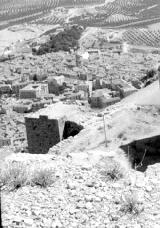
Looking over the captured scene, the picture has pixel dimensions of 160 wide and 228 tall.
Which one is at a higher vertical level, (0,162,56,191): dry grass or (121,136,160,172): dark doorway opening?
(0,162,56,191): dry grass

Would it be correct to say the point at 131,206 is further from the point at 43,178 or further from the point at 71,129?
the point at 71,129

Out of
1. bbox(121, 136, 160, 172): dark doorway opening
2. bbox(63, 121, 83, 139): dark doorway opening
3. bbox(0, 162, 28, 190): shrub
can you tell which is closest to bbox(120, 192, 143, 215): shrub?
bbox(0, 162, 28, 190): shrub

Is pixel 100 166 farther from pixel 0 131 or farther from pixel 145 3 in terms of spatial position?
pixel 145 3

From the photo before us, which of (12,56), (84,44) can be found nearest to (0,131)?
(12,56)

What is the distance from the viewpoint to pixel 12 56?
45938 millimetres

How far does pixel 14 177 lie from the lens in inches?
207

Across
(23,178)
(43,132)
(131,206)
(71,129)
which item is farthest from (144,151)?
(43,132)

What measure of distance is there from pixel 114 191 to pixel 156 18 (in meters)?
62.2

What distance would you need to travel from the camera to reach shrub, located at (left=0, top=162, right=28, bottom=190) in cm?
517

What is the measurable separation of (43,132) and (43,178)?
18.9 feet

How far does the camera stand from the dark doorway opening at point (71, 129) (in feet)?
35.3

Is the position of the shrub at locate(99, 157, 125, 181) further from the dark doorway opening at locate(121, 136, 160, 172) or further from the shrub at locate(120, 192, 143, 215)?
the dark doorway opening at locate(121, 136, 160, 172)

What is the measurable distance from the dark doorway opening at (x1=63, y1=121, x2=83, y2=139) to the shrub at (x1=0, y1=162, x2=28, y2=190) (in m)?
5.31

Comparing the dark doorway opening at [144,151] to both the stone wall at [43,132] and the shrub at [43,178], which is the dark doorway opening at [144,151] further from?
the stone wall at [43,132]
